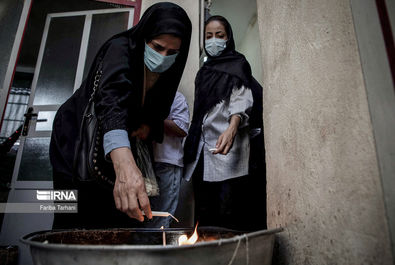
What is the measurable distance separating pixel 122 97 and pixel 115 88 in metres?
0.06

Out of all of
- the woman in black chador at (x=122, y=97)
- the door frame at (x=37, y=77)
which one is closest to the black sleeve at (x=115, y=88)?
the woman in black chador at (x=122, y=97)

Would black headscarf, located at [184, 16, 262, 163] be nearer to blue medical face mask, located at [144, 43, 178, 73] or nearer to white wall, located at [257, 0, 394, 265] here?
blue medical face mask, located at [144, 43, 178, 73]

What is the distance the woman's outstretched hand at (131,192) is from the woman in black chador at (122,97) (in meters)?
0.17

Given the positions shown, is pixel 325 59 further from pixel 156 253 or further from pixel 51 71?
pixel 51 71

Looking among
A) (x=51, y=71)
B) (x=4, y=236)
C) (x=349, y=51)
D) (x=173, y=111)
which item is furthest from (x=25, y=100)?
(x=349, y=51)

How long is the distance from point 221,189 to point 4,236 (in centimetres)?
213

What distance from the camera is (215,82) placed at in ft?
6.45

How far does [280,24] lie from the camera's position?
808mm

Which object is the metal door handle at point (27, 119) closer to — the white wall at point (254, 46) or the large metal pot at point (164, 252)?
the large metal pot at point (164, 252)

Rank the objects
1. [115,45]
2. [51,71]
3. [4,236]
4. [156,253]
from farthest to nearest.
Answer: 1. [51,71]
2. [4,236]
3. [115,45]
4. [156,253]

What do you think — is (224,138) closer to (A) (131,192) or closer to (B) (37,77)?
(A) (131,192)

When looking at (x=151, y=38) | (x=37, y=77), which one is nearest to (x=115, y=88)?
(x=151, y=38)

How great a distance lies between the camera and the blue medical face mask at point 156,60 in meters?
1.25

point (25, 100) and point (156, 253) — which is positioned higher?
point (25, 100)
